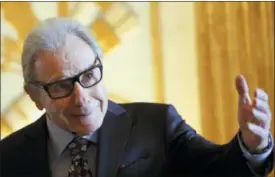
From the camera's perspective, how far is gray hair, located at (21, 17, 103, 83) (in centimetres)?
126

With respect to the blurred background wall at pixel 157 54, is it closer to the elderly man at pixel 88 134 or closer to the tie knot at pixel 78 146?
the elderly man at pixel 88 134

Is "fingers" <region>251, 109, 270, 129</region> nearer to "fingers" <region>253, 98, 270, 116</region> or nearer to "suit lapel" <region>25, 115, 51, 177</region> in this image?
"fingers" <region>253, 98, 270, 116</region>

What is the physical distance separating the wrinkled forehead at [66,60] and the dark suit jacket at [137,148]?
20 cm

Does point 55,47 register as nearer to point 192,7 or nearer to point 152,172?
point 152,172

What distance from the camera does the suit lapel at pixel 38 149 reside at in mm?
1355

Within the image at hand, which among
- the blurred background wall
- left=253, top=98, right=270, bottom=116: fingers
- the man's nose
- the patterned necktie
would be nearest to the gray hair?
the man's nose

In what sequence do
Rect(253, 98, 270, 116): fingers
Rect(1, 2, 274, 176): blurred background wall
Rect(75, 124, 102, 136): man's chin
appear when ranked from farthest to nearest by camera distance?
Rect(1, 2, 274, 176): blurred background wall
Rect(75, 124, 102, 136): man's chin
Rect(253, 98, 270, 116): fingers

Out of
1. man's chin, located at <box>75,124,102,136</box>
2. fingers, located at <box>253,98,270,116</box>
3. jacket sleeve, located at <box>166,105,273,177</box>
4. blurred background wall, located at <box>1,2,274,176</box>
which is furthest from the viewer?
blurred background wall, located at <box>1,2,274,176</box>

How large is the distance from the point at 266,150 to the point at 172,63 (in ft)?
4.05

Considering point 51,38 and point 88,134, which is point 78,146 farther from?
point 51,38

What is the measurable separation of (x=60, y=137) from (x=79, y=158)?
0.09m

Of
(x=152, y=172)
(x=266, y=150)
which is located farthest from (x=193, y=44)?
(x=266, y=150)

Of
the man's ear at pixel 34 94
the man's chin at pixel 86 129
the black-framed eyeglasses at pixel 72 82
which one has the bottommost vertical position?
the man's chin at pixel 86 129

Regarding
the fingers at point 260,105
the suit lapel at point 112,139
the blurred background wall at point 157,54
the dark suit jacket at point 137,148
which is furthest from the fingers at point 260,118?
the blurred background wall at point 157,54
